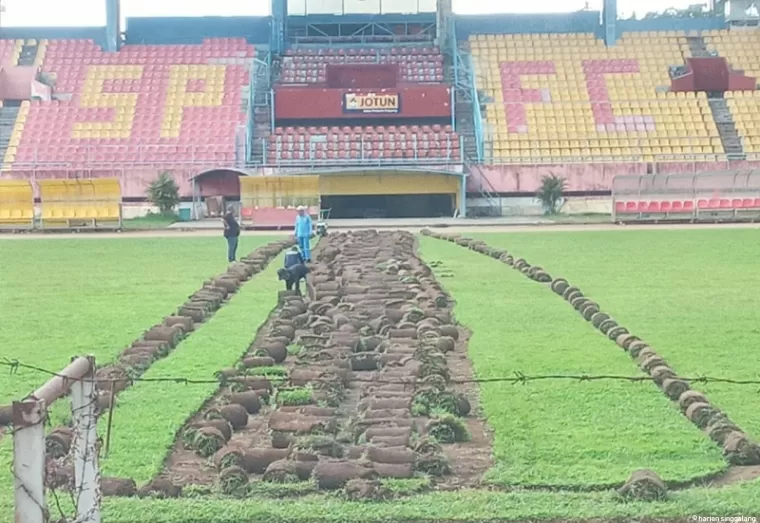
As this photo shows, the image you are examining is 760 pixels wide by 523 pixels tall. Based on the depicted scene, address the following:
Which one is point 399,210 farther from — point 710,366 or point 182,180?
point 710,366

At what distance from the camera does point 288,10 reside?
57406mm

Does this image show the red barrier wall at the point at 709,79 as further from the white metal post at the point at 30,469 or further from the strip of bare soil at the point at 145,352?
the white metal post at the point at 30,469

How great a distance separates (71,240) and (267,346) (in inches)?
940

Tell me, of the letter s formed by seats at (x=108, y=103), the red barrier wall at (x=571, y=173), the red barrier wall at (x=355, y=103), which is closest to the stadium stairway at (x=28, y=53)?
the letter s formed by seats at (x=108, y=103)

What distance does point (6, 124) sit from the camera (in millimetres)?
49906

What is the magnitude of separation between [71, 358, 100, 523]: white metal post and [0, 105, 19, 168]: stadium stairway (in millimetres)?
43017

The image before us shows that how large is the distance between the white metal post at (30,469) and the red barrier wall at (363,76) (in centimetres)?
4684

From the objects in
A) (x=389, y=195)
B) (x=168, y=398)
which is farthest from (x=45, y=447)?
(x=389, y=195)

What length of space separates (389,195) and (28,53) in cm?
2079

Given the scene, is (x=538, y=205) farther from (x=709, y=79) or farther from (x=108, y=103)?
(x=108, y=103)

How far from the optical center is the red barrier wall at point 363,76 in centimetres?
5162

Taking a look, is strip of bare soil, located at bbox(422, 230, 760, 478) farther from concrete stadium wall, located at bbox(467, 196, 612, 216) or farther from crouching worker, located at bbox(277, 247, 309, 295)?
concrete stadium wall, located at bbox(467, 196, 612, 216)

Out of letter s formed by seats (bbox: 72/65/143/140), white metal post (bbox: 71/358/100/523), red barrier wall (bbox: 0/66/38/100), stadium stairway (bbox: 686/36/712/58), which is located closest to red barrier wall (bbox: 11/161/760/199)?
letter s formed by seats (bbox: 72/65/143/140)

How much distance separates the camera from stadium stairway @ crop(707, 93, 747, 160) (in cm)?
4722
